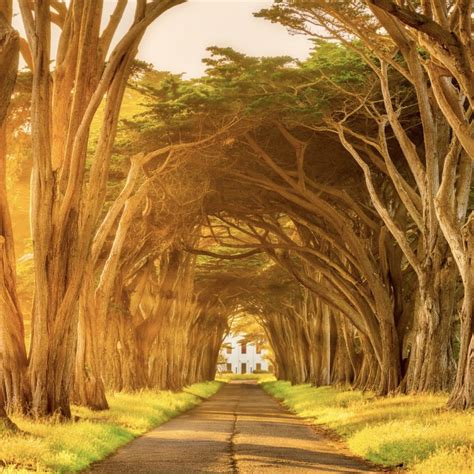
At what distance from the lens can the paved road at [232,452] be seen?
1125 cm

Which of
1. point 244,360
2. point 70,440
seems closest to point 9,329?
point 70,440

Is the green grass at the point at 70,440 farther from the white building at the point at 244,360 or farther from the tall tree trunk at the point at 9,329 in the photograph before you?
the white building at the point at 244,360

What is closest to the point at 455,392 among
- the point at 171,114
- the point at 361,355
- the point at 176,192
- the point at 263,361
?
the point at 171,114

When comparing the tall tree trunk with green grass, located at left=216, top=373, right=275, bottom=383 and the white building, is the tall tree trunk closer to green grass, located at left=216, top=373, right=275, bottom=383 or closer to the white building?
green grass, located at left=216, top=373, right=275, bottom=383

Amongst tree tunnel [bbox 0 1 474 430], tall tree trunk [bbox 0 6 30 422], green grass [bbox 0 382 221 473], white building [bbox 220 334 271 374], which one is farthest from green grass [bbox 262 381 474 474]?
white building [bbox 220 334 271 374]

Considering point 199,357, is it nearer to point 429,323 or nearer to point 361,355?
point 361,355

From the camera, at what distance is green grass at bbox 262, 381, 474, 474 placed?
10.3 m

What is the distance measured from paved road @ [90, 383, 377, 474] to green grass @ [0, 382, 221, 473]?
0.92 feet

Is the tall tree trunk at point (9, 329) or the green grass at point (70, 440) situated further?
the tall tree trunk at point (9, 329)

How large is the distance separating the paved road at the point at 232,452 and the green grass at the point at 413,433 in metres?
0.38

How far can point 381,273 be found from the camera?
2639 centimetres

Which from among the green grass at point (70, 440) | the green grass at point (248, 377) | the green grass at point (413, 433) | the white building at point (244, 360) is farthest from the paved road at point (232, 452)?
the white building at point (244, 360)

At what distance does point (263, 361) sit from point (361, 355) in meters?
119

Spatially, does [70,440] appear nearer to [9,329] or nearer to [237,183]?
[9,329]
